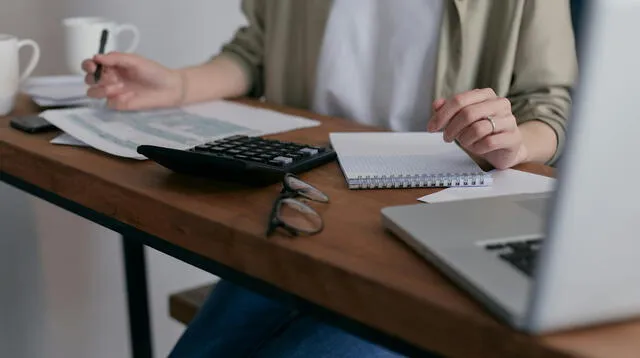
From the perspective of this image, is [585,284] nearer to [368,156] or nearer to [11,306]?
[368,156]

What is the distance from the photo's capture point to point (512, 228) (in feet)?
1.69

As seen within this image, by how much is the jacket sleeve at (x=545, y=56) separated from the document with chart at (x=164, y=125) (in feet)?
0.81

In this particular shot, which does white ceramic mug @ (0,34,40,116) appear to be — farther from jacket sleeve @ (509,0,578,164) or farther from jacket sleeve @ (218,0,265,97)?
jacket sleeve @ (509,0,578,164)

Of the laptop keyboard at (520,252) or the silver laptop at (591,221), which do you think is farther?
the laptop keyboard at (520,252)

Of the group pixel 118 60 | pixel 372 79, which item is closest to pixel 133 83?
pixel 118 60

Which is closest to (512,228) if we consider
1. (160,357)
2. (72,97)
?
(72,97)

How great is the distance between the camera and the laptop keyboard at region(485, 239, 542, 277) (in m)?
0.45

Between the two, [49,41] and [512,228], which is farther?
[49,41]

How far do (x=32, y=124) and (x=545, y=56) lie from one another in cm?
56

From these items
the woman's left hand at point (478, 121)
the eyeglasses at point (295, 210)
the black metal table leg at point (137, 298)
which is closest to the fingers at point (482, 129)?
the woman's left hand at point (478, 121)

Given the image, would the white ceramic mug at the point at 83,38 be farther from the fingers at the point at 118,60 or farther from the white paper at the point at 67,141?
the white paper at the point at 67,141

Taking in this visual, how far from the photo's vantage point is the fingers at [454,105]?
65cm

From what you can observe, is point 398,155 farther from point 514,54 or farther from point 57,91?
point 57,91

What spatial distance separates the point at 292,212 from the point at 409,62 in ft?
1.40
